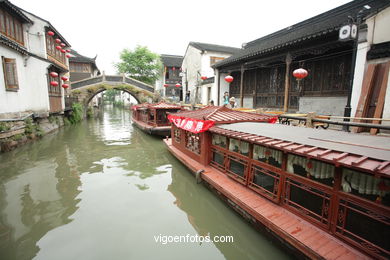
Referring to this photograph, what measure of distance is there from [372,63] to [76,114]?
2691 centimetres

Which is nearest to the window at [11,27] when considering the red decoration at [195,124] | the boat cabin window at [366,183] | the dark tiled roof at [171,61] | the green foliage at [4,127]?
the green foliage at [4,127]

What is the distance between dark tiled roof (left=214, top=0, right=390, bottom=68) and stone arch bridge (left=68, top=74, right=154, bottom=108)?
13.4 metres

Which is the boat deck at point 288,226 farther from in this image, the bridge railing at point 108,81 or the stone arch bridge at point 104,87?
the bridge railing at point 108,81

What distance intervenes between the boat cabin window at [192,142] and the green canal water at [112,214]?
3.39ft

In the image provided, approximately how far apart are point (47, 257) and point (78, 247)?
1.79ft

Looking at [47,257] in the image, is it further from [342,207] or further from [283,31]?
[283,31]

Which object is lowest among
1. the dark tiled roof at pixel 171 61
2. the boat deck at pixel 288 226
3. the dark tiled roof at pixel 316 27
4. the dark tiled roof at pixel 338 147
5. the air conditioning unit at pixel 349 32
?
the boat deck at pixel 288 226

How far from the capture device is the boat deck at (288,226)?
3.27 metres

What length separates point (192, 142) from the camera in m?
8.84

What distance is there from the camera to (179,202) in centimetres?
645

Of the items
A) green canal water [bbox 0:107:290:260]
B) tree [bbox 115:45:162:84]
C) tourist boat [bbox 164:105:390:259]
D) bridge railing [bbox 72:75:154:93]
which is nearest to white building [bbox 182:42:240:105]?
bridge railing [bbox 72:75:154:93]

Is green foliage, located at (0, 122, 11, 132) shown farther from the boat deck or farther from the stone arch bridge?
the stone arch bridge

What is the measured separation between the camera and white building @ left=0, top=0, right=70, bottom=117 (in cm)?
1166

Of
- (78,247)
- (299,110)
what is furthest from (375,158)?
(299,110)
